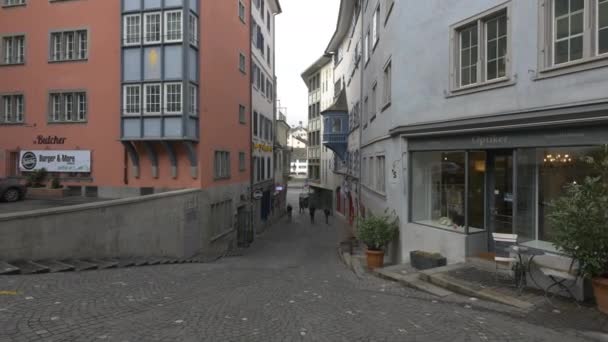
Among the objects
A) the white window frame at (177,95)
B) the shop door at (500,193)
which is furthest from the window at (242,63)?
the shop door at (500,193)

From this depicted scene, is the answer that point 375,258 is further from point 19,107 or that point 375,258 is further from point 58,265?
point 19,107

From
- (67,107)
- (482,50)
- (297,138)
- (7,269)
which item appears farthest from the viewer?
(297,138)

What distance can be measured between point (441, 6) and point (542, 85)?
370 centimetres

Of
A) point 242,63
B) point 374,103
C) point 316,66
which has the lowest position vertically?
point 374,103

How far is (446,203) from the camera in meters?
11.0

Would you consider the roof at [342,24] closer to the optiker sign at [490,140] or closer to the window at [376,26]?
the window at [376,26]

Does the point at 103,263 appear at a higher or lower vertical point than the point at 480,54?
lower

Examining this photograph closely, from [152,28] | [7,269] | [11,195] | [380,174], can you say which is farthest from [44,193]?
[380,174]

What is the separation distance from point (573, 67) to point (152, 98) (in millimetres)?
15388

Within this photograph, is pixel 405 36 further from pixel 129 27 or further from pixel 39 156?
pixel 39 156

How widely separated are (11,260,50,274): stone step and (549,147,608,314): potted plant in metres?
9.32

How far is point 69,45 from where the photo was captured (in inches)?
794

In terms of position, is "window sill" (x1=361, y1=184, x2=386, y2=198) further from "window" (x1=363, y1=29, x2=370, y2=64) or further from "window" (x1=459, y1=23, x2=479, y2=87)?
"window" (x1=363, y1=29, x2=370, y2=64)

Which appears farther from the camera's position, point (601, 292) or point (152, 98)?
point (152, 98)
